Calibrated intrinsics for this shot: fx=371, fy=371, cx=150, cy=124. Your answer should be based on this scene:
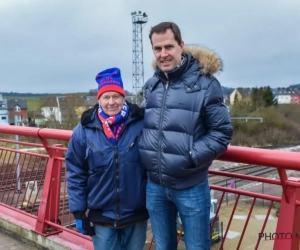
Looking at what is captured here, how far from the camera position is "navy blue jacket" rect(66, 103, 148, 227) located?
7.64ft

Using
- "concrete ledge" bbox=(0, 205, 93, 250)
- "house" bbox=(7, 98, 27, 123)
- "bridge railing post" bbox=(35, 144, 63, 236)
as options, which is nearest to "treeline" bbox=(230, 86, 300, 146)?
"house" bbox=(7, 98, 27, 123)

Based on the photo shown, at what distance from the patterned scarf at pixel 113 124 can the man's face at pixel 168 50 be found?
427 mm

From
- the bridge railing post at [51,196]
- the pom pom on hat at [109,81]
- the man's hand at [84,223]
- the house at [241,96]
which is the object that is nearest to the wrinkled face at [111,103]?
the pom pom on hat at [109,81]

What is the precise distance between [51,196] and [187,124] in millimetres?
2253

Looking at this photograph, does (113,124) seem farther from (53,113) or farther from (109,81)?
(53,113)

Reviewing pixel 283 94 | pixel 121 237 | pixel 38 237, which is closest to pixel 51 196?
pixel 38 237

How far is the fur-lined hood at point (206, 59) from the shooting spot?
2082 millimetres

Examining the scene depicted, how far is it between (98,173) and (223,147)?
826 millimetres

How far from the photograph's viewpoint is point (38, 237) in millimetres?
3787

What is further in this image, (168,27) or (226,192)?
(226,192)

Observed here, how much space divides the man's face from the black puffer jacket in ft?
0.16

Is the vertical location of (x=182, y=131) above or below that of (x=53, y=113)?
above

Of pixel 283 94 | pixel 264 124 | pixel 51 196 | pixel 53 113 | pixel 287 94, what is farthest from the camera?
pixel 283 94

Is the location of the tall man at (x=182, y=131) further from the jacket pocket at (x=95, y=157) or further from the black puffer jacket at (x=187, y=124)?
the jacket pocket at (x=95, y=157)
